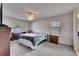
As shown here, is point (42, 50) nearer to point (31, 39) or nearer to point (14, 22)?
point (31, 39)

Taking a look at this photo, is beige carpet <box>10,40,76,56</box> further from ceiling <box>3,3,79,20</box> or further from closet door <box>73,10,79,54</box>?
ceiling <box>3,3,79,20</box>

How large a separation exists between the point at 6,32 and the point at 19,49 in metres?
0.44

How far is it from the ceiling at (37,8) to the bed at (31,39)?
45cm

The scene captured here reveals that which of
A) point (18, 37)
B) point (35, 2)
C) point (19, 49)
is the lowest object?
point (19, 49)

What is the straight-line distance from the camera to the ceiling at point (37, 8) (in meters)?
1.67

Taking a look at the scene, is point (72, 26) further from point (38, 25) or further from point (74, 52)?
point (38, 25)

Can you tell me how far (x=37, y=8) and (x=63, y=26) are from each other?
0.66 metres

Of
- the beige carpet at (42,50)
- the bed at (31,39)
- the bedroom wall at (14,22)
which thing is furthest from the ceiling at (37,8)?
the beige carpet at (42,50)

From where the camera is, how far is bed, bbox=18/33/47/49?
174 centimetres

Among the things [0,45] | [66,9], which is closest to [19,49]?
[0,45]

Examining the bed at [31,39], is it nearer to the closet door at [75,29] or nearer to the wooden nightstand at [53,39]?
the wooden nightstand at [53,39]

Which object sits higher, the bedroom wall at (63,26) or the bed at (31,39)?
the bedroom wall at (63,26)

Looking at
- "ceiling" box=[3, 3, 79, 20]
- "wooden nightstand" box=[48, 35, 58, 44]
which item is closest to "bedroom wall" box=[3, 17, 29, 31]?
"ceiling" box=[3, 3, 79, 20]

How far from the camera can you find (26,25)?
5.91ft
